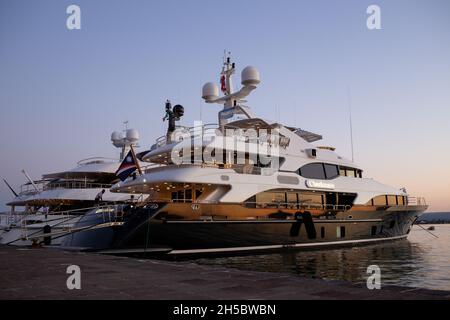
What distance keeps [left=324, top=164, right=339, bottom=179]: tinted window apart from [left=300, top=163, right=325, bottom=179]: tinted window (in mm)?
498

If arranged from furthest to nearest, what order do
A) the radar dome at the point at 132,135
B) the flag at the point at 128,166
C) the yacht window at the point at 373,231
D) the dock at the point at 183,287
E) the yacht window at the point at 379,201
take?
the radar dome at the point at 132,135 → the yacht window at the point at 379,201 → the yacht window at the point at 373,231 → the flag at the point at 128,166 → the dock at the point at 183,287

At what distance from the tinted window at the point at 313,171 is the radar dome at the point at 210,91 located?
27.2 feet

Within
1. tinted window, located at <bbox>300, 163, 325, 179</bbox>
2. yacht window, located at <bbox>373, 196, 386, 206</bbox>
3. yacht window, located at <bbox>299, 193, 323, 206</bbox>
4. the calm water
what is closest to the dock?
the calm water

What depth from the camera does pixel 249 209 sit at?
63.4 feet

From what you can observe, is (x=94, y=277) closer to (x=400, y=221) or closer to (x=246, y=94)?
(x=246, y=94)

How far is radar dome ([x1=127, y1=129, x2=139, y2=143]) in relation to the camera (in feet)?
137

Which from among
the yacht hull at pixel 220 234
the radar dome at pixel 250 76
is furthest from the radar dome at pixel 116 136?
the yacht hull at pixel 220 234

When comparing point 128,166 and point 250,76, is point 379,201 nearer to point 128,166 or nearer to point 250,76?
point 250,76

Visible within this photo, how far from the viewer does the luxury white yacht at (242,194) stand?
56.7 ft

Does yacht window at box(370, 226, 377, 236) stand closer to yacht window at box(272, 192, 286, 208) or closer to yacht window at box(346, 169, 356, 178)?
yacht window at box(346, 169, 356, 178)

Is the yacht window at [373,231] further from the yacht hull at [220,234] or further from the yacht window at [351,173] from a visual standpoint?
the yacht window at [351,173]

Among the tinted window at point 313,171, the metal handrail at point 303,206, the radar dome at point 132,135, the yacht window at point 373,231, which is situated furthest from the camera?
the radar dome at point 132,135

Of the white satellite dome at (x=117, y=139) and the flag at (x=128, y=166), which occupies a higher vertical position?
the white satellite dome at (x=117, y=139)
